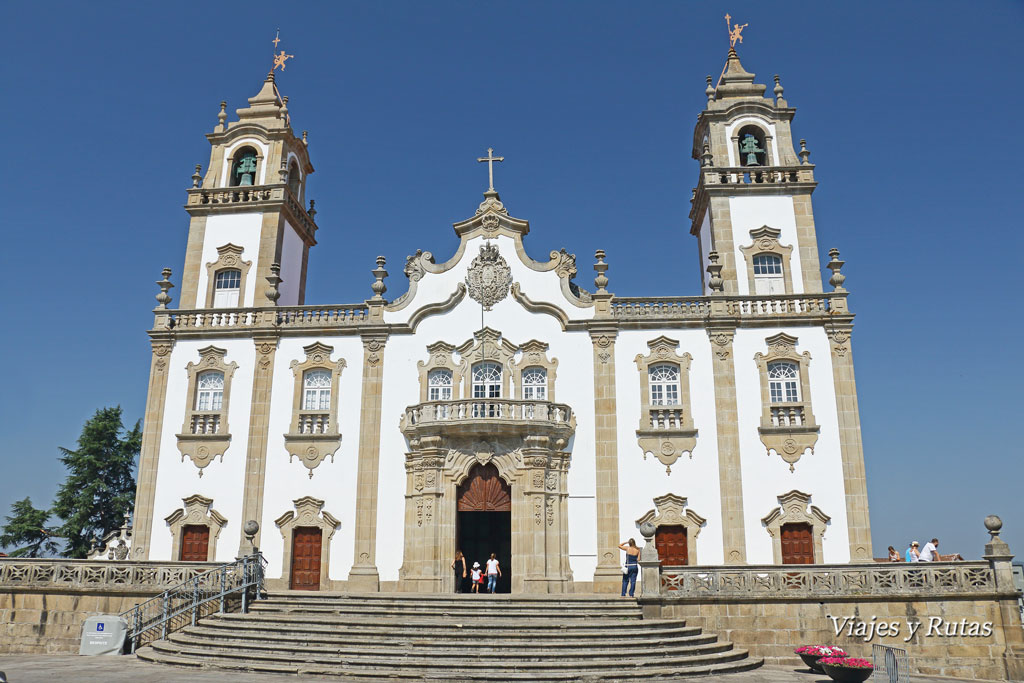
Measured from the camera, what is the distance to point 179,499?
920 inches

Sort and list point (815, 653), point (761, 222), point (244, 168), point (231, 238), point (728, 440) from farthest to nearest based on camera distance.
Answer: point (244, 168), point (231, 238), point (761, 222), point (728, 440), point (815, 653)

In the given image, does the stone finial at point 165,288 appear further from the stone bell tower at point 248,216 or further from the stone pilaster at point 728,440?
the stone pilaster at point 728,440

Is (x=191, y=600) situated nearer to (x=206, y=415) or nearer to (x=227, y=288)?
(x=206, y=415)

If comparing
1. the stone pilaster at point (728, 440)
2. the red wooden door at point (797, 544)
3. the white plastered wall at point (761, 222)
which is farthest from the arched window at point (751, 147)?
the red wooden door at point (797, 544)

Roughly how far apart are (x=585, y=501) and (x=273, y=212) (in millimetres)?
14520

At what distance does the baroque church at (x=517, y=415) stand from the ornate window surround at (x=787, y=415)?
61 mm

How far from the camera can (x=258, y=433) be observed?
23.6m

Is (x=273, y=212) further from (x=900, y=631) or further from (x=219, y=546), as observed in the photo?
(x=900, y=631)

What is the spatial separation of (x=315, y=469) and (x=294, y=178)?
1175 centimetres

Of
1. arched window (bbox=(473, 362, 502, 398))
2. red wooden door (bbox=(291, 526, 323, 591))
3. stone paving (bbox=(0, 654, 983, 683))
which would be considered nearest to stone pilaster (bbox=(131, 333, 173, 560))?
red wooden door (bbox=(291, 526, 323, 591))

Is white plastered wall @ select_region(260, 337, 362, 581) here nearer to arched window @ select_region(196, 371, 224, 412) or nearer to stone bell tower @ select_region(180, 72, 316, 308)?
arched window @ select_region(196, 371, 224, 412)

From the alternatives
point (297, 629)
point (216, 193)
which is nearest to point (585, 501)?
point (297, 629)

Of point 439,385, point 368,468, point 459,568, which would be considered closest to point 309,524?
point 368,468

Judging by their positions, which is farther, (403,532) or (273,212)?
(273,212)
